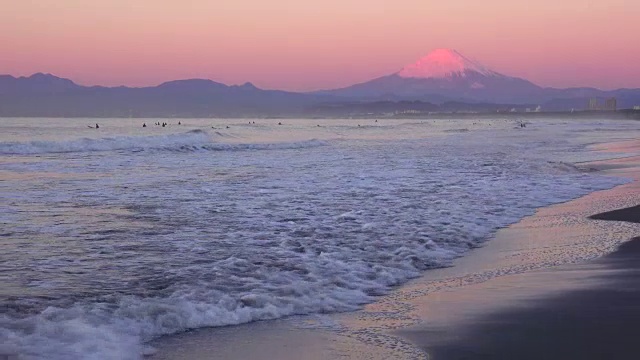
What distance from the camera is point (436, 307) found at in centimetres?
686

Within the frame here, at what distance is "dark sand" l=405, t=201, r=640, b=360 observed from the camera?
539 cm

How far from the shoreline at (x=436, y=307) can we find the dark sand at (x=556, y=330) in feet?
0.20

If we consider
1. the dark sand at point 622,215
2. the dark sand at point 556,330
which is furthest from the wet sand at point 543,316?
the dark sand at point 622,215

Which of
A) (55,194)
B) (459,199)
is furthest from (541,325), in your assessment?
(55,194)

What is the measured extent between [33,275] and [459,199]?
919cm

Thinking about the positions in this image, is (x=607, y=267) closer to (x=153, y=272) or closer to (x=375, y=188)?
(x=153, y=272)

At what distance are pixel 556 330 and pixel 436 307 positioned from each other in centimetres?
117

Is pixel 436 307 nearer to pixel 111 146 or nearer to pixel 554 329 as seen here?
pixel 554 329

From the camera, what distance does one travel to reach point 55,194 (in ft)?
51.3

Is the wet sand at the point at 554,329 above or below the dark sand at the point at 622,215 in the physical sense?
above

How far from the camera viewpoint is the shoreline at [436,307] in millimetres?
5582

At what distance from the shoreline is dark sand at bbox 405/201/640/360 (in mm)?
60

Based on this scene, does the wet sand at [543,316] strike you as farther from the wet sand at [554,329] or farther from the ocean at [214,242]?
the ocean at [214,242]

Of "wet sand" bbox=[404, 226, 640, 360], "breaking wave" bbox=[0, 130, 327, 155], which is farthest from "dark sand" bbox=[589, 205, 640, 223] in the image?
"breaking wave" bbox=[0, 130, 327, 155]
